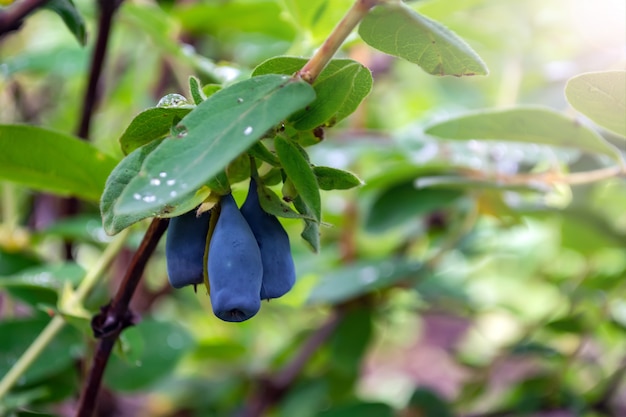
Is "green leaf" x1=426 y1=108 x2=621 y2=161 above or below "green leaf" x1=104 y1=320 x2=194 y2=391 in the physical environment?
above

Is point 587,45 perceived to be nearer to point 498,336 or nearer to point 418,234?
point 418,234

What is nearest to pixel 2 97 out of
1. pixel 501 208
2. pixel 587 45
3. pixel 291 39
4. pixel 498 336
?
pixel 291 39

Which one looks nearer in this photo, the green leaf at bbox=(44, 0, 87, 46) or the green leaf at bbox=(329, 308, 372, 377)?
the green leaf at bbox=(44, 0, 87, 46)

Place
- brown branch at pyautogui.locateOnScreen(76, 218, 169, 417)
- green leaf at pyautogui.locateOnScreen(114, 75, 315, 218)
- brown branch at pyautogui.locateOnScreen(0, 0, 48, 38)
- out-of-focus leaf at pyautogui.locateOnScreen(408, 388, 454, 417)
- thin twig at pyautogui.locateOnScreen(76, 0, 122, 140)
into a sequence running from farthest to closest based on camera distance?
out-of-focus leaf at pyautogui.locateOnScreen(408, 388, 454, 417) < thin twig at pyautogui.locateOnScreen(76, 0, 122, 140) < brown branch at pyautogui.locateOnScreen(0, 0, 48, 38) < brown branch at pyautogui.locateOnScreen(76, 218, 169, 417) < green leaf at pyautogui.locateOnScreen(114, 75, 315, 218)

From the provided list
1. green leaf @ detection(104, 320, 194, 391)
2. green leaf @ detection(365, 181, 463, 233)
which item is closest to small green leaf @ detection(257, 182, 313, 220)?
→ green leaf @ detection(104, 320, 194, 391)

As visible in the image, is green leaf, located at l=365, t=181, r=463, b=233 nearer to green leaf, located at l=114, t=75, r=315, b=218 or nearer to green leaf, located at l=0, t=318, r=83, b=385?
green leaf, located at l=0, t=318, r=83, b=385
